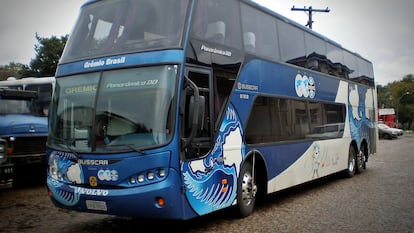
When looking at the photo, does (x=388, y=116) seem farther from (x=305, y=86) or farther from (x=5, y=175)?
(x=5, y=175)

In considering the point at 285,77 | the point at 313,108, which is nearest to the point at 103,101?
the point at 285,77

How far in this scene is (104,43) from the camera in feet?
23.3

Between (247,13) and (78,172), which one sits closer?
(78,172)

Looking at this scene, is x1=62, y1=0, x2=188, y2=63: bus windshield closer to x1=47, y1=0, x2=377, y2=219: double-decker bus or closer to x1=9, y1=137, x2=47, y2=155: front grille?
x1=47, y1=0, x2=377, y2=219: double-decker bus

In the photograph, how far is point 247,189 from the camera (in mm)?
8133

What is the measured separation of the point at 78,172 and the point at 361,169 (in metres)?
11.8

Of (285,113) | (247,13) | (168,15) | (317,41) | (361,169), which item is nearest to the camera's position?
(168,15)

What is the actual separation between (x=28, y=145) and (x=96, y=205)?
575 centimetres

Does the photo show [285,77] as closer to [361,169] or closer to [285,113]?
[285,113]

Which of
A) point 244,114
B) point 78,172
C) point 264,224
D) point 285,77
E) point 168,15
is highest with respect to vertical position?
point 168,15

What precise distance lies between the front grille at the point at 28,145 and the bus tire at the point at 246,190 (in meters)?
6.02

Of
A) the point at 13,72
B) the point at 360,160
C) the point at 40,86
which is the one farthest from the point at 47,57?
the point at 360,160

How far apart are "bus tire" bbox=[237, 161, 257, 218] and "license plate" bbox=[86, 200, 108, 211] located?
2494 mm

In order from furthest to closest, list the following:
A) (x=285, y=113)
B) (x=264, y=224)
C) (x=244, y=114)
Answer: (x=285, y=113), (x=244, y=114), (x=264, y=224)
